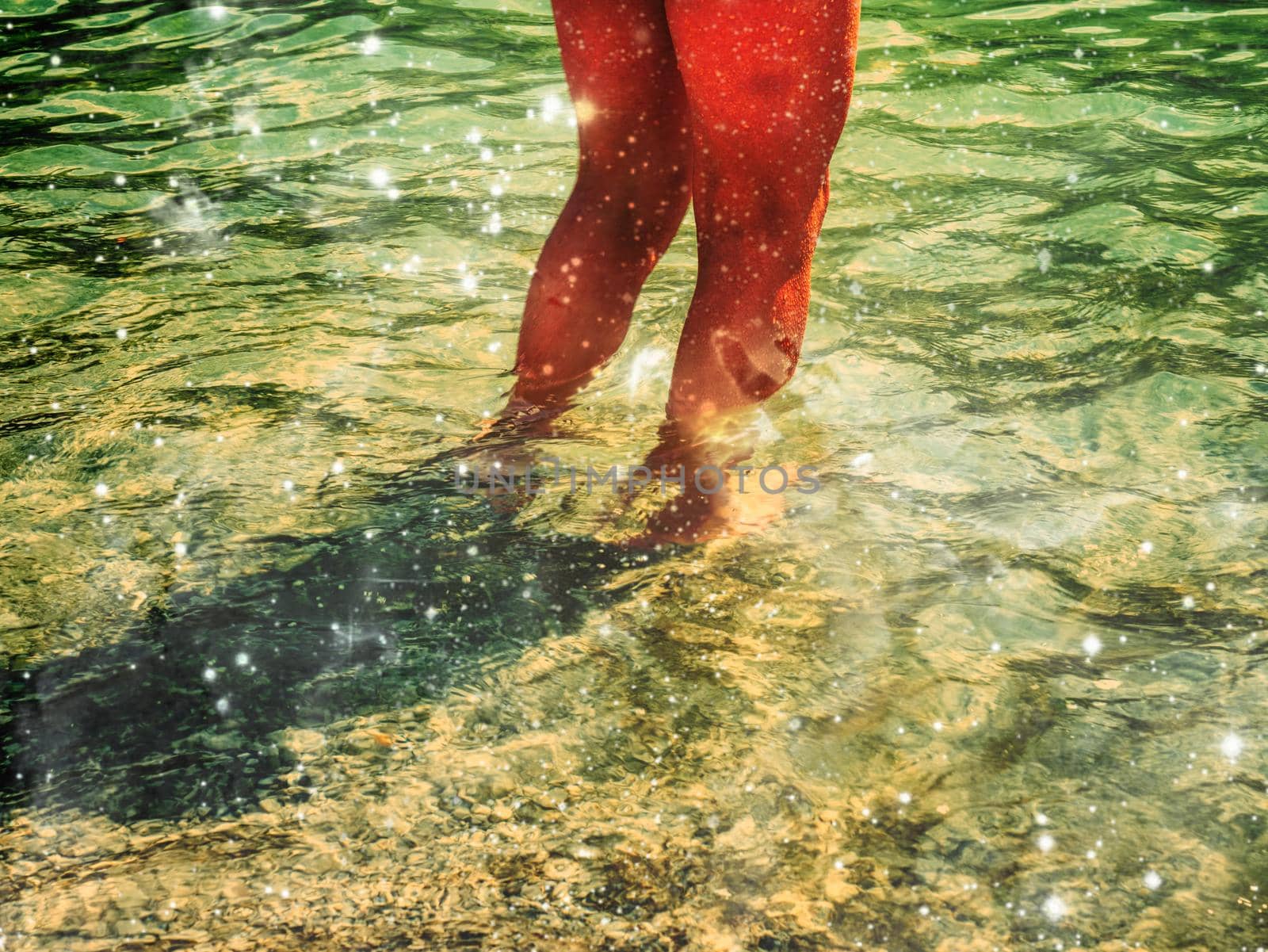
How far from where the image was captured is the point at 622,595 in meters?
2.01

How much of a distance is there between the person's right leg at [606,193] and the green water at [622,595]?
20cm

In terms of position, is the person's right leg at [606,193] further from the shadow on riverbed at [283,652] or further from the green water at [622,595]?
the shadow on riverbed at [283,652]

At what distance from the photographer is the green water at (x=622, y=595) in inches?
57.3

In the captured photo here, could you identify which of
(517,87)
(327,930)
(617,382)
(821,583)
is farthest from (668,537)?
(517,87)

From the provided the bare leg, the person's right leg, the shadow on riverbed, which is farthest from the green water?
the bare leg

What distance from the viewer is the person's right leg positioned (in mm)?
2035

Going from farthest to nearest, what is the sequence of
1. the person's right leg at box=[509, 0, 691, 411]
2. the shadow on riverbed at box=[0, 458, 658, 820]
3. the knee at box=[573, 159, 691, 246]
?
the knee at box=[573, 159, 691, 246]
the person's right leg at box=[509, 0, 691, 411]
the shadow on riverbed at box=[0, 458, 658, 820]

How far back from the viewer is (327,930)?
1380 mm

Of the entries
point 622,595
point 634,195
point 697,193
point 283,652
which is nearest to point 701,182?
point 697,193

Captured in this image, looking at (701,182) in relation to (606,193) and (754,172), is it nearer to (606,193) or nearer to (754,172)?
(754,172)

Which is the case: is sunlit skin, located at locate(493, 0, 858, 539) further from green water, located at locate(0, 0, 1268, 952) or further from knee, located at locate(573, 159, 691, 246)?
green water, located at locate(0, 0, 1268, 952)

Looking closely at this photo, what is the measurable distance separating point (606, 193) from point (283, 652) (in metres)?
1.03

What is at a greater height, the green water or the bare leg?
the bare leg

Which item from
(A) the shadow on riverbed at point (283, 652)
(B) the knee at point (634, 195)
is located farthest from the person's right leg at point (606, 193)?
(A) the shadow on riverbed at point (283, 652)
